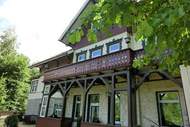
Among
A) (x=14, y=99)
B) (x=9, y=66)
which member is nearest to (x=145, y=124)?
(x=14, y=99)

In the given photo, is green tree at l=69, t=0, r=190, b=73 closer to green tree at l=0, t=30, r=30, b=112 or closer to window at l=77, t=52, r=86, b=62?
window at l=77, t=52, r=86, b=62

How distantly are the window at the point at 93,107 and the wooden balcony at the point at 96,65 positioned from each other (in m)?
3.01

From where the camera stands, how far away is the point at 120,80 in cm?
1323

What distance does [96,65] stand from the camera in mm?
11695

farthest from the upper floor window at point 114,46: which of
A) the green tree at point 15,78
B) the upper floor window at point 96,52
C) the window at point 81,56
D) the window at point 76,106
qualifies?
the green tree at point 15,78

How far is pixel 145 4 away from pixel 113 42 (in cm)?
1178

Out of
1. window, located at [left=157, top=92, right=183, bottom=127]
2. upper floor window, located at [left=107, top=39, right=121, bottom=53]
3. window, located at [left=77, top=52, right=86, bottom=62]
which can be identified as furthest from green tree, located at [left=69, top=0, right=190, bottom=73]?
window, located at [left=77, top=52, right=86, bottom=62]

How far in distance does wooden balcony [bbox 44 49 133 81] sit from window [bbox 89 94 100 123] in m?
3.01

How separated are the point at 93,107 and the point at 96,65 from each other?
182 inches

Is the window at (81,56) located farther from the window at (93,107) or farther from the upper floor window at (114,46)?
the window at (93,107)

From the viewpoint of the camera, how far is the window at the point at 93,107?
1432cm

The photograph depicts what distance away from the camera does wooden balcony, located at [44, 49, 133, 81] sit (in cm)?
1015

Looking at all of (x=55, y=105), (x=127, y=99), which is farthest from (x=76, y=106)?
(x=127, y=99)

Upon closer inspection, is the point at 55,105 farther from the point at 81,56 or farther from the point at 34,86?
the point at 34,86
